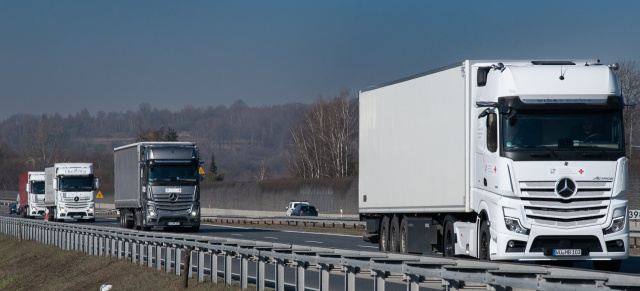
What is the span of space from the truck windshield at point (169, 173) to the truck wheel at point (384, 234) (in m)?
17.0

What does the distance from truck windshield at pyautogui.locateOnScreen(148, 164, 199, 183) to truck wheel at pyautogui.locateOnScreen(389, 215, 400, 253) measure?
17963mm

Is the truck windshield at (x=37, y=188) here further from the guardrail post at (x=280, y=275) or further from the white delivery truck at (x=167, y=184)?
the guardrail post at (x=280, y=275)

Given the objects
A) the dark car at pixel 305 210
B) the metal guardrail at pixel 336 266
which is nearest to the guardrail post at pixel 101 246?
the metal guardrail at pixel 336 266

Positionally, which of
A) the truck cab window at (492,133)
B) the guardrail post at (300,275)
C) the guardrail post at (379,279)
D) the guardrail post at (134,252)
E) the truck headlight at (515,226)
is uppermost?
the truck cab window at (492,133)

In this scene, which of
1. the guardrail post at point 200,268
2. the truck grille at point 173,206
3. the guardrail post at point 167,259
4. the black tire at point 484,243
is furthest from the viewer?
the truck grille at point 173,206

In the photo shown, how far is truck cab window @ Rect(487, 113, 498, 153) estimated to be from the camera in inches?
739

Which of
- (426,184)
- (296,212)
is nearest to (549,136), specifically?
(426,184)

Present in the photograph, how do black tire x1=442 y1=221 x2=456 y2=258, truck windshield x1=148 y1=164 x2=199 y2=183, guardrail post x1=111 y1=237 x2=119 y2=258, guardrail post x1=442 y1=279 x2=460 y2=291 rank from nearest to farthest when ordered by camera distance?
guardrail post x1=442 y1=279 x2=460 y2=291 < black tire x1=442 y1=221 x2=456 y2=258 < guardrail post x1=111 y1=237 x2=119 y2=258 < truck windshield x1=148 y1=164 x2=199 y2=183

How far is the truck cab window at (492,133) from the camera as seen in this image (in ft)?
61.6

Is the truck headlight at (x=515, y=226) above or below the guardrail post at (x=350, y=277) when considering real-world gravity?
above

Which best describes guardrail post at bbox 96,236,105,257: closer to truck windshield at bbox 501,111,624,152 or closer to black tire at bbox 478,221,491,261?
black tire at bbox 478,221,491,261

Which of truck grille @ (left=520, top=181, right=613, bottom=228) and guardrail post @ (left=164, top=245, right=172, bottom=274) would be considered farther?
guardrail post @ (left=164, top=245, right=172, bottom=274)

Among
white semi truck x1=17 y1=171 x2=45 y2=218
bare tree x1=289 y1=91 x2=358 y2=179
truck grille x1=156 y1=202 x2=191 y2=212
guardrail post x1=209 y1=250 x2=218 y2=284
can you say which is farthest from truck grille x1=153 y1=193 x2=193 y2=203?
bare tree x1=289 y1=91 x2=358 y2=179

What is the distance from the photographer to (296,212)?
6875 centimetres
